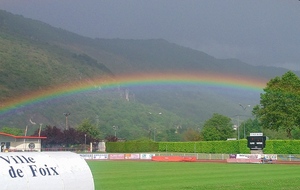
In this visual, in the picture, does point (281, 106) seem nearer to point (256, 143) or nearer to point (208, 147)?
point (208, 147)

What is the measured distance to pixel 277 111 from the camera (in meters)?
113

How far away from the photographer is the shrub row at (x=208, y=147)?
309 feet

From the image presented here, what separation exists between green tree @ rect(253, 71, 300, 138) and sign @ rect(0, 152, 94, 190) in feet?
337

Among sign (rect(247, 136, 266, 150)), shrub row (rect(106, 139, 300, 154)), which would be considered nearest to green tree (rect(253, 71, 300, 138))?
shrub row (rect(106, 139, 300, 154))

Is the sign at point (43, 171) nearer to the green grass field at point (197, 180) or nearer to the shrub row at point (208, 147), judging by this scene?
the green grass field at point (197, 180)

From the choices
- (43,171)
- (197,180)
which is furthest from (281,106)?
(43,171)

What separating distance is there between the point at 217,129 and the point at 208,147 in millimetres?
69796

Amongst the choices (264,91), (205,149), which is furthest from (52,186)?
(264,91)

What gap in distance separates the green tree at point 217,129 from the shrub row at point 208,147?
143 feet

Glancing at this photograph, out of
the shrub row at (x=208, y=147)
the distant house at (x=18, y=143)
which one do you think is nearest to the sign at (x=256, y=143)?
the shrub row at (x=208, y=147)

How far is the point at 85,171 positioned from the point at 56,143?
153 meters

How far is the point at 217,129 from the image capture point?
179750mm

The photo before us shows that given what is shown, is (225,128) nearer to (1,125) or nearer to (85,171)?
(1,125)

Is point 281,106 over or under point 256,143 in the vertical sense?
→ over
